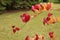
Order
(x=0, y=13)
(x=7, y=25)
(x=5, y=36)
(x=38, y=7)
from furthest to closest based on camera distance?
(x=0, y=13), (x=7, y=25), (x=5, y=36), (x=38, y=7)

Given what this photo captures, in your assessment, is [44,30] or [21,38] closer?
[21,38]

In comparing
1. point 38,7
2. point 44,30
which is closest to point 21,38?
point 44,30

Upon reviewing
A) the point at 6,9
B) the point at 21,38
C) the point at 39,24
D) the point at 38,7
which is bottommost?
the point at 6,9

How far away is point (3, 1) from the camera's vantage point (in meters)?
9.20

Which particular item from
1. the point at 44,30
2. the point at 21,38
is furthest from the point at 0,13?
the point at 21,38

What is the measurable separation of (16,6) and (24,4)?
0.42 metres

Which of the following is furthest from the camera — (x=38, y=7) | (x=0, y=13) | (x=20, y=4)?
(x=20, y=4)

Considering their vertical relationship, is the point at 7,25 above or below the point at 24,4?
above

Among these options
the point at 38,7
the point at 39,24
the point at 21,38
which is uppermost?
the point at 38,7

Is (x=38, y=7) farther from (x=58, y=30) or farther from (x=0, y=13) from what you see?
(x=0, y=13)

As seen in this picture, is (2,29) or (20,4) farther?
(20,4)

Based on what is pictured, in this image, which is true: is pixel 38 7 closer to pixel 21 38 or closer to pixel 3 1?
pixel 21 38

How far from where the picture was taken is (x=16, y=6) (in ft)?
31.9

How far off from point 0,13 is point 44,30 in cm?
354
